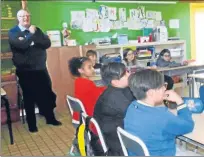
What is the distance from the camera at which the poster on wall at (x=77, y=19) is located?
213 inches

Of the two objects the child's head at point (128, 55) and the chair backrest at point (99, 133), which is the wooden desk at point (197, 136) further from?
the child's head at point (128, 55)

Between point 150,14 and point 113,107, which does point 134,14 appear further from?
point 113,107

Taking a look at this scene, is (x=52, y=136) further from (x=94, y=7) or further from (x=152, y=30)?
(x=152, y=30)

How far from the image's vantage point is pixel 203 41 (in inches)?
283

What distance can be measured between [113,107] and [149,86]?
17.3 inches

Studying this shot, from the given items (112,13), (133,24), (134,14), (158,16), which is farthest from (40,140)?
(158,16)

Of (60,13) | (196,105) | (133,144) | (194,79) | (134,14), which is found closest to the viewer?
(133,144)

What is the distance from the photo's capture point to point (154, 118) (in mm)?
1530

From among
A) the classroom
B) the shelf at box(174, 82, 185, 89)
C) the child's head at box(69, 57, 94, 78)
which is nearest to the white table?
the classroom

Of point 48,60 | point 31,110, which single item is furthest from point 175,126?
point 48,60

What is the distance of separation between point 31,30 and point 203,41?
4.78 meters

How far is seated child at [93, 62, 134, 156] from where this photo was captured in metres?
2.00

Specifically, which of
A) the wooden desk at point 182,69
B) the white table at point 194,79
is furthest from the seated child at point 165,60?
the white table at point 194,79

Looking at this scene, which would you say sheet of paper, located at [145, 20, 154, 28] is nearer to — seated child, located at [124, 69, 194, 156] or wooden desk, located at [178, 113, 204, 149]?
wooden desk, located at [178, 113, 204, 149]
